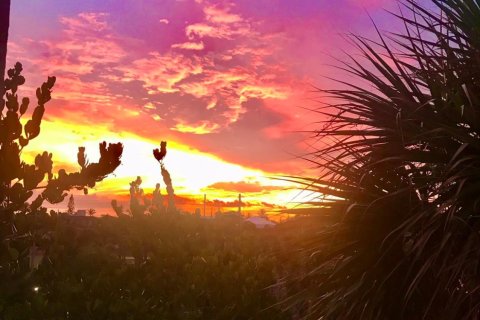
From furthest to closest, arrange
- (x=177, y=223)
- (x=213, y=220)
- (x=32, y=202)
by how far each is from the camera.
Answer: (x=213, y=220) < (x=177, y=223) < (x=32, y=202)

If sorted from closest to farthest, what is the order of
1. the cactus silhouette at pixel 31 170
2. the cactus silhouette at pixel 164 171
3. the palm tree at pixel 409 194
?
the palm tree at pixel 409 194
the cactus silhouette at pixel 31 170
the cactus silhouette at pixel 164 171

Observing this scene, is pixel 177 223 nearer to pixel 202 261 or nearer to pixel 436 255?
pixel 202 261

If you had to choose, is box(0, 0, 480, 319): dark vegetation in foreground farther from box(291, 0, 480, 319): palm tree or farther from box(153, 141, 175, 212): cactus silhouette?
box(153, 141, 175, 212): cactus silhouette

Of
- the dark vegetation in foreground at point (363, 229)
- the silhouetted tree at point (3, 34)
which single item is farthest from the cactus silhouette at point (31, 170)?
the silhouetted tree at point (3, 34)

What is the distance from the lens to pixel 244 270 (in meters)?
8.03

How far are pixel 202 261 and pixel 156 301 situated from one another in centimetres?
93

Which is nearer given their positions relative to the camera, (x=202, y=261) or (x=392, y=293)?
(x=392, y=293)

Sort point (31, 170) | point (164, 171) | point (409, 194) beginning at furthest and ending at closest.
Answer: point (164, 171) → point (31, 170) → point (409, 194)

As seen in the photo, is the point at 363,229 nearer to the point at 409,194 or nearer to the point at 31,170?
the point at 409,194

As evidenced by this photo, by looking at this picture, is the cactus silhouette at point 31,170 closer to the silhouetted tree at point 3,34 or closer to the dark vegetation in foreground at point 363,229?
the dark vegetation in foreground at point 363,229

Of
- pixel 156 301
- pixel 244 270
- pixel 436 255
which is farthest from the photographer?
pixel 244 270

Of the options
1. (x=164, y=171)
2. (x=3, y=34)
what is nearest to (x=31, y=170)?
(x=3, y=34)

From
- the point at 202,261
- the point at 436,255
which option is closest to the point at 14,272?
the point at 202,261

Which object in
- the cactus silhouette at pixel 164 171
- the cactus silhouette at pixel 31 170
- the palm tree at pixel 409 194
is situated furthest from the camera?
the cactus silhouette at pixel 164 171
